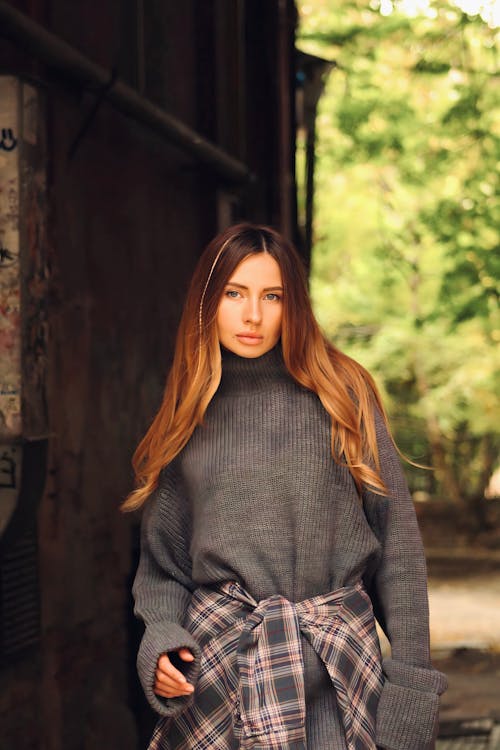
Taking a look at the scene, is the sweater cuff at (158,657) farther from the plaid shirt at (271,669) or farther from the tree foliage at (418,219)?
the tree foliage at (418,219)

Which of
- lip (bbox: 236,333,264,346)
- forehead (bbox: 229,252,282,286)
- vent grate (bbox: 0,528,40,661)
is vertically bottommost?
vent grate (bbox: 0,528,40,661)

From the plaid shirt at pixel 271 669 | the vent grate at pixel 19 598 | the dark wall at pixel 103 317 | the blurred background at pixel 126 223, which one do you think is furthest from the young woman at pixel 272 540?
the vent grate at pixel 19 598

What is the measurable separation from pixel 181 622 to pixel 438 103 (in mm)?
12089

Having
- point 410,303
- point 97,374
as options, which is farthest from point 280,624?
point 410,303

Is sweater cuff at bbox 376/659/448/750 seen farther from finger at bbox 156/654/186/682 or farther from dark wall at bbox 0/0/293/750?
dark wall at bbox 0/0/293/750

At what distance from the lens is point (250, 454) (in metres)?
2.67

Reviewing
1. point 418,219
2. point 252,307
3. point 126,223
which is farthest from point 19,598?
point 418,219

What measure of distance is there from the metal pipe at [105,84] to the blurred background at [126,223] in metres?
0.01

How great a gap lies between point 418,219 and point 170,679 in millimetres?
7415

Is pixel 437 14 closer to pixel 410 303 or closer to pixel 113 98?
pixel 113 98

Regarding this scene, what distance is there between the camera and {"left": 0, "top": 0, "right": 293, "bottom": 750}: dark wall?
429 cm

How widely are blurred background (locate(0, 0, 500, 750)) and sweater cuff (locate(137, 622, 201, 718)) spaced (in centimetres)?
97

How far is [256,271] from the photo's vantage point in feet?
8.93

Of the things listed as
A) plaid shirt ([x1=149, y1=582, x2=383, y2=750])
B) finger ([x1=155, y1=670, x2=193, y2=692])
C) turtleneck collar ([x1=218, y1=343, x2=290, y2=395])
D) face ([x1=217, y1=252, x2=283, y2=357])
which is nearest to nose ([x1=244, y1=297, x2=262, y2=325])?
face ([x1=217, y1=252, x2=283, y2=357])
